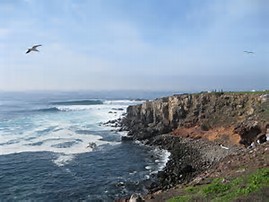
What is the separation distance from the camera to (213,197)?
1469 centimetres

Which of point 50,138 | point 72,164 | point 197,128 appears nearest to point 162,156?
point 197,128

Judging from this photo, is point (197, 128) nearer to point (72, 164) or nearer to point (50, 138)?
point (72, 164)

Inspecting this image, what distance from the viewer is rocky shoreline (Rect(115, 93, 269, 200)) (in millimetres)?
29986

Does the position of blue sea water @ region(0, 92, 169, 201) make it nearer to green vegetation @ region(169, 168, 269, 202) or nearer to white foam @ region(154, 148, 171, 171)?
white foam @ region(154, 148, 171, 171)

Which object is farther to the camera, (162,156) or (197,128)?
(197,128)

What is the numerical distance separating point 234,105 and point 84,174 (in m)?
19.6

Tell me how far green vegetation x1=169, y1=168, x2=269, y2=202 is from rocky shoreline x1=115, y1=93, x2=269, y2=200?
8564 mm

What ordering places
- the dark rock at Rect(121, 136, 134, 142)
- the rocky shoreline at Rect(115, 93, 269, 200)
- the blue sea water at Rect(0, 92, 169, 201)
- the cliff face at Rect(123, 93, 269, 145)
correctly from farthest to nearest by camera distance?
the dark rock at Rect(121, 136, 134, 142)
the cliff face at Rect(123, 93, 269, 145)
the rocky shoreline at Rect(115, 93, 269, 200)
the blue sea water at Rect(0, 92, 169, 201)

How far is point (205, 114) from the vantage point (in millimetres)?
42344

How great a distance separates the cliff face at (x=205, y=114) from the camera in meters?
33.3

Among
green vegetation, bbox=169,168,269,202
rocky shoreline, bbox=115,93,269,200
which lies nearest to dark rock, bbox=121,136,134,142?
rocky shoreline, bbox=115,93,269,200

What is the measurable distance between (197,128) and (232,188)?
88.7 feet

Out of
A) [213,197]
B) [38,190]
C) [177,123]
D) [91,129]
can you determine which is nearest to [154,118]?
[177,123]

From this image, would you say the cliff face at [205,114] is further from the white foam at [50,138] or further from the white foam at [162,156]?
the white foam at [50,138]
